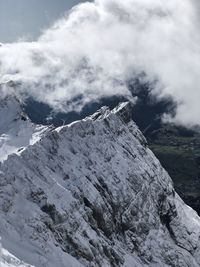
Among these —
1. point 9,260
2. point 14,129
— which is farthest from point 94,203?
point 9,260

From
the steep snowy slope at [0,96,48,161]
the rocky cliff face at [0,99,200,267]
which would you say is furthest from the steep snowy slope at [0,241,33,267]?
the steep snowy slope at [0,96,48,161]

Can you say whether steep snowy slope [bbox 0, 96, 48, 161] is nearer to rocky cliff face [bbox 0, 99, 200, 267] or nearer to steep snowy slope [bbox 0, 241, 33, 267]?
rocky cliff face [bbox 0, 99, 200, 267]

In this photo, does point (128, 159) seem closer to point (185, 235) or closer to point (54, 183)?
point (185, 235)

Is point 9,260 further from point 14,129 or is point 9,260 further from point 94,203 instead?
point 14,129

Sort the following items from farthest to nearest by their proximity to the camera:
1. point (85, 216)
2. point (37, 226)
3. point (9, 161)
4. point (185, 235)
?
point (185, 235) → point (85, 216) → point (9, 161) → point (37, 226)

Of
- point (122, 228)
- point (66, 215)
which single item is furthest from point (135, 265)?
point (66, 215)

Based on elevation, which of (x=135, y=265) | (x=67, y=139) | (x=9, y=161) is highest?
(x=67, y=139)
